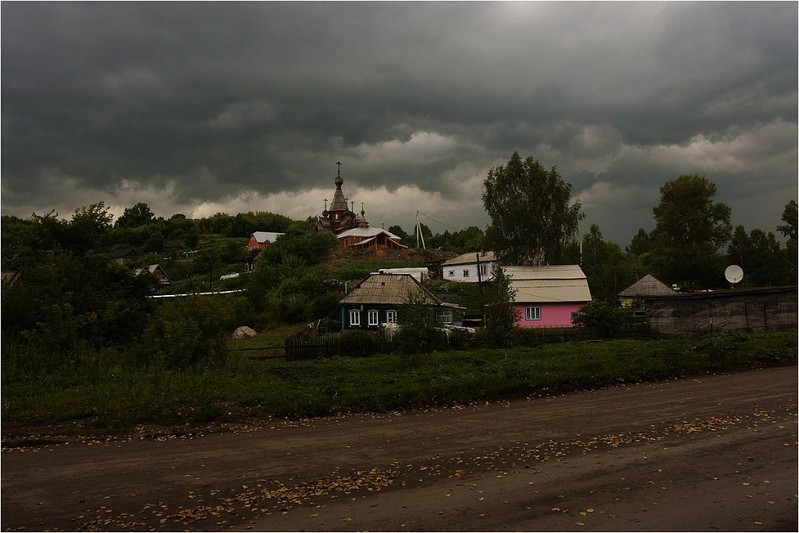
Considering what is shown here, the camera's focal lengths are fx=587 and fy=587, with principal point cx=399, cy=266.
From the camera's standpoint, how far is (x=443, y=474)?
9727 millimetres

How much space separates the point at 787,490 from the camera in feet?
27.4

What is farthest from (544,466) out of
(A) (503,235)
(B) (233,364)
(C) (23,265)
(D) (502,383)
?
(A) (503,235)

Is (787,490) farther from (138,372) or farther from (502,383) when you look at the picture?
(138,372)

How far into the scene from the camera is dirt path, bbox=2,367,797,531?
7.87 m

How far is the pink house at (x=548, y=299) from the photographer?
45750 millimetres

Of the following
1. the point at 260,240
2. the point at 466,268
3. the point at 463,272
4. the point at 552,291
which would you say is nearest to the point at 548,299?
the point at 552,291

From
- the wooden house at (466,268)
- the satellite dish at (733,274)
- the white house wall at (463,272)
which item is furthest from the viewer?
the white house wall at (463,272)

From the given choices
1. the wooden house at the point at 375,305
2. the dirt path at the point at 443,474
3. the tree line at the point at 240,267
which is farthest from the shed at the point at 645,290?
the dirt path at the point at 443,474

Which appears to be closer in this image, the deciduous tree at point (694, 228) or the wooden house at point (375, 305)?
the wooden house at point (375, 305)

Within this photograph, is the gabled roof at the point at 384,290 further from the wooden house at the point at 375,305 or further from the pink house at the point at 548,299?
the pink house at the point at 548,299

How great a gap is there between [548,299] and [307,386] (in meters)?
31.9

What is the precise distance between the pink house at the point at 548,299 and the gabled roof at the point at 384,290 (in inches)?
291

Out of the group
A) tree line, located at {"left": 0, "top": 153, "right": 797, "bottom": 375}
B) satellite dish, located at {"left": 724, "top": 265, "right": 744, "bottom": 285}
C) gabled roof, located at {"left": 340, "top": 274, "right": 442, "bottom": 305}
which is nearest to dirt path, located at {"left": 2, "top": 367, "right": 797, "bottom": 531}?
tree line, located at {"left": 0, "top": 153, "right": 797, "bottom": 375}

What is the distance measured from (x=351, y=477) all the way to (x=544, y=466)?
3.24 meters
